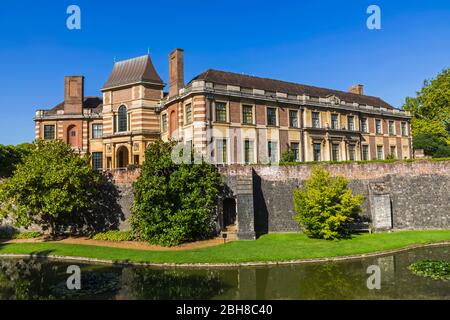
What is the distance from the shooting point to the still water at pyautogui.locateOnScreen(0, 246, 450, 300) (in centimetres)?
1491

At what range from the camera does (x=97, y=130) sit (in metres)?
42.5

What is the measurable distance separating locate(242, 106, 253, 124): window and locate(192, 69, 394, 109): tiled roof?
7.09 feet

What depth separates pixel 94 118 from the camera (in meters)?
42.2

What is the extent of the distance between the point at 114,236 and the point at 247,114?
53.9ft

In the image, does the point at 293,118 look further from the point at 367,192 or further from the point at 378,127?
the point at 378,127

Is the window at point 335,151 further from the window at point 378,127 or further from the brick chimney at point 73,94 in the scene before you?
the brick chimney at point 73,94

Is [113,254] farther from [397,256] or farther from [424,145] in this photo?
[424,145]

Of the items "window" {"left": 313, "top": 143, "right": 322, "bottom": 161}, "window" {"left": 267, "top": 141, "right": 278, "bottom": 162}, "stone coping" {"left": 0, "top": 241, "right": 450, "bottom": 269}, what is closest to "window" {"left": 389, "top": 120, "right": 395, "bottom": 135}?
"window" {"left": 313, "top": 143, "right": 322, "bottom": 161}

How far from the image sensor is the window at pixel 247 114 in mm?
35131

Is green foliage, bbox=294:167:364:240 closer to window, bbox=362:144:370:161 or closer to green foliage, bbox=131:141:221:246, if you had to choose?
green foliage, bbox=131:141:221:246

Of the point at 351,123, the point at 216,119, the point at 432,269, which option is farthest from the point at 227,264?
the point at 351,123
